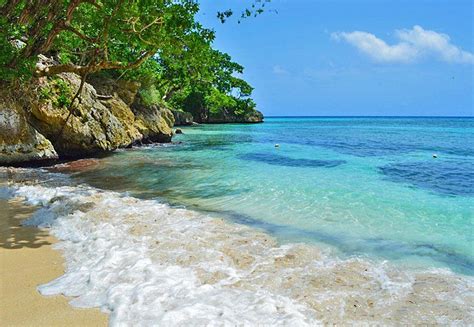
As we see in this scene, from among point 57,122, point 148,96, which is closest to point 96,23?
point 57,122

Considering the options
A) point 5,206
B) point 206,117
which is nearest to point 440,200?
point 5,206

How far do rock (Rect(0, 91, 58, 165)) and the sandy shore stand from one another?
24.4 ft

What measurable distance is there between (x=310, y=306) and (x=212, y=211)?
4.78m

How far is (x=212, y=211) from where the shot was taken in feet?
27.9

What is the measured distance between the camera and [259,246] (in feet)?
19.8

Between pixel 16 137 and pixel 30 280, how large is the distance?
10.8 meters

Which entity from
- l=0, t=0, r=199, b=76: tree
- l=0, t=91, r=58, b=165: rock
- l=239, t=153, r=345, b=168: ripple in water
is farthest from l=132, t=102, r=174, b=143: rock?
l=0, t=0, r=199, b=76: tree

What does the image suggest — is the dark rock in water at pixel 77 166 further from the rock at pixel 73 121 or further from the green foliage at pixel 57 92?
the green foliage at pixel 57 92

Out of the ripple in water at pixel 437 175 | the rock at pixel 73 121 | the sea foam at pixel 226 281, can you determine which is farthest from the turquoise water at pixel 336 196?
the rock at pixel 73 121

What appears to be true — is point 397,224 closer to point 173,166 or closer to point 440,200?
point 440,200

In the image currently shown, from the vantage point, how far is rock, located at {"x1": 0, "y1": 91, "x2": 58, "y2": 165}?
1294 centimetres

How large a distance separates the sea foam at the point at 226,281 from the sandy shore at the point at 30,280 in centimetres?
16

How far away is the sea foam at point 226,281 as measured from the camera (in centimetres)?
376

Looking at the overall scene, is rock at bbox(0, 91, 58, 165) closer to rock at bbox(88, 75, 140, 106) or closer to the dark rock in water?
the dark rock in water
